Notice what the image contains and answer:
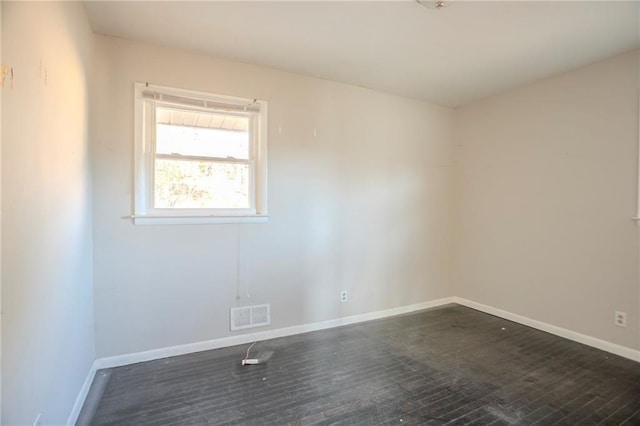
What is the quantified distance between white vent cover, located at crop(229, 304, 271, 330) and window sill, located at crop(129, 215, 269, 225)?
0.81m

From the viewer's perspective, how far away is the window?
8.54ft

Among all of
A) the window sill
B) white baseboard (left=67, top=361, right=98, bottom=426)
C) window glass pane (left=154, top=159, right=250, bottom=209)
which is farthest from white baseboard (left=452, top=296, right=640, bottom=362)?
white baseboard (left=67, top=361, right=98, bottom=426)

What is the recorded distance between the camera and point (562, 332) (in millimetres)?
3148

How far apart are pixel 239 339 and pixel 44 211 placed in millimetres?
1933

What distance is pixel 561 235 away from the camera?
3.17 meters

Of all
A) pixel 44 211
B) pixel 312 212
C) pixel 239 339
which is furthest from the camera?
pixel 312 212

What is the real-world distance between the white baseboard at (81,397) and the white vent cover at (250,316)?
3.42ft

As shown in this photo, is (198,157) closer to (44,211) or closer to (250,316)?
(44,211)

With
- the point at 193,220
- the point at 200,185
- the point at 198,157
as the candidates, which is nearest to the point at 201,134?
the point at 198,157

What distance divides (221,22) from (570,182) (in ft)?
11.2

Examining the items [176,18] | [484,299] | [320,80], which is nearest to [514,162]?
[484,299]

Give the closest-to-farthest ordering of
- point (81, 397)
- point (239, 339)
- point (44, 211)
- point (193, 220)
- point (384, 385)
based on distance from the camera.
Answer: point (44, 211) < point (81, 397) < point (384, 385) < point (193, 220) < point (239, 339)

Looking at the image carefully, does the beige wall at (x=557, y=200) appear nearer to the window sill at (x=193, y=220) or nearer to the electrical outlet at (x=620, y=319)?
the electrical outlet at (x=620, y=319)

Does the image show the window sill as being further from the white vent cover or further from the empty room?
the white vent cover
